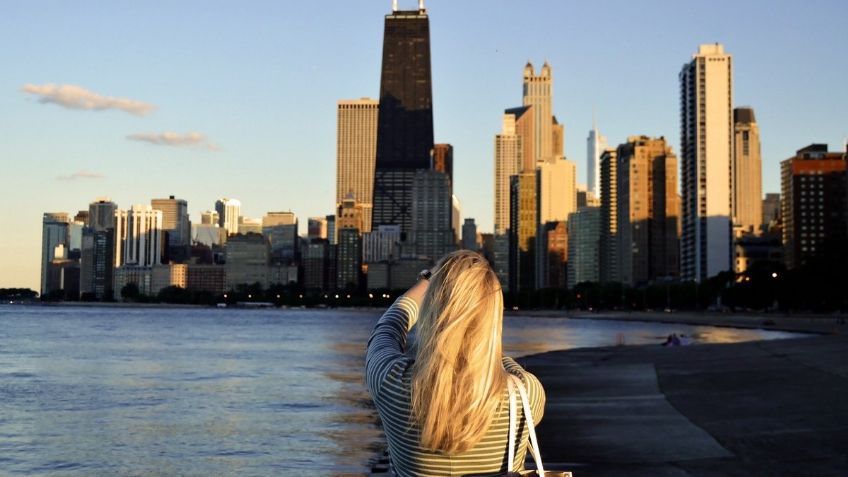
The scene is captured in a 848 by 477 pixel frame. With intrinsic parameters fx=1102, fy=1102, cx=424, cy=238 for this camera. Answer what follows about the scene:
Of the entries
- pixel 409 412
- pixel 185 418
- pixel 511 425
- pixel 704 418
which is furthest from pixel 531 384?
pixel 185 418

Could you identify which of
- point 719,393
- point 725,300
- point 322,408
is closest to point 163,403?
point 322,408

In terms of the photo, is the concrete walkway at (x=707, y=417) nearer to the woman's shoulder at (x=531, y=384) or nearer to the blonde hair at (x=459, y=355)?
the woman's shoulder at (x=531, y=384)

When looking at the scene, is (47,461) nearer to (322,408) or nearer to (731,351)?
(322,408)

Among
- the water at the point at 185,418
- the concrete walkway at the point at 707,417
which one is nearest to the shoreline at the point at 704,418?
the concrete walkway at the point at 707,417

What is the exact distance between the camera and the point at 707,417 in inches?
649

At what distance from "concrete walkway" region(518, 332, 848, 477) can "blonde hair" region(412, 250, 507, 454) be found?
8.52 meters

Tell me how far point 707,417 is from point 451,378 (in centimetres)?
1369

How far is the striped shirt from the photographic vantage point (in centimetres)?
377

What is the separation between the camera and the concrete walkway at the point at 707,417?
12.3m

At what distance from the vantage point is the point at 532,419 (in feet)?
12.2

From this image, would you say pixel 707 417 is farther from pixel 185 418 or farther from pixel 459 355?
pixel 459 355

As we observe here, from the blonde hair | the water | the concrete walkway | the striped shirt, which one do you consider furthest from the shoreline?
the blonde hair

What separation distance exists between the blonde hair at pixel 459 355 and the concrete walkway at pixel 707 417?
852 centimetres

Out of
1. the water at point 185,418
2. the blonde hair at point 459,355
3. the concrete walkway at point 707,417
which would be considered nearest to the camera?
the blonde hair at point 459,355
